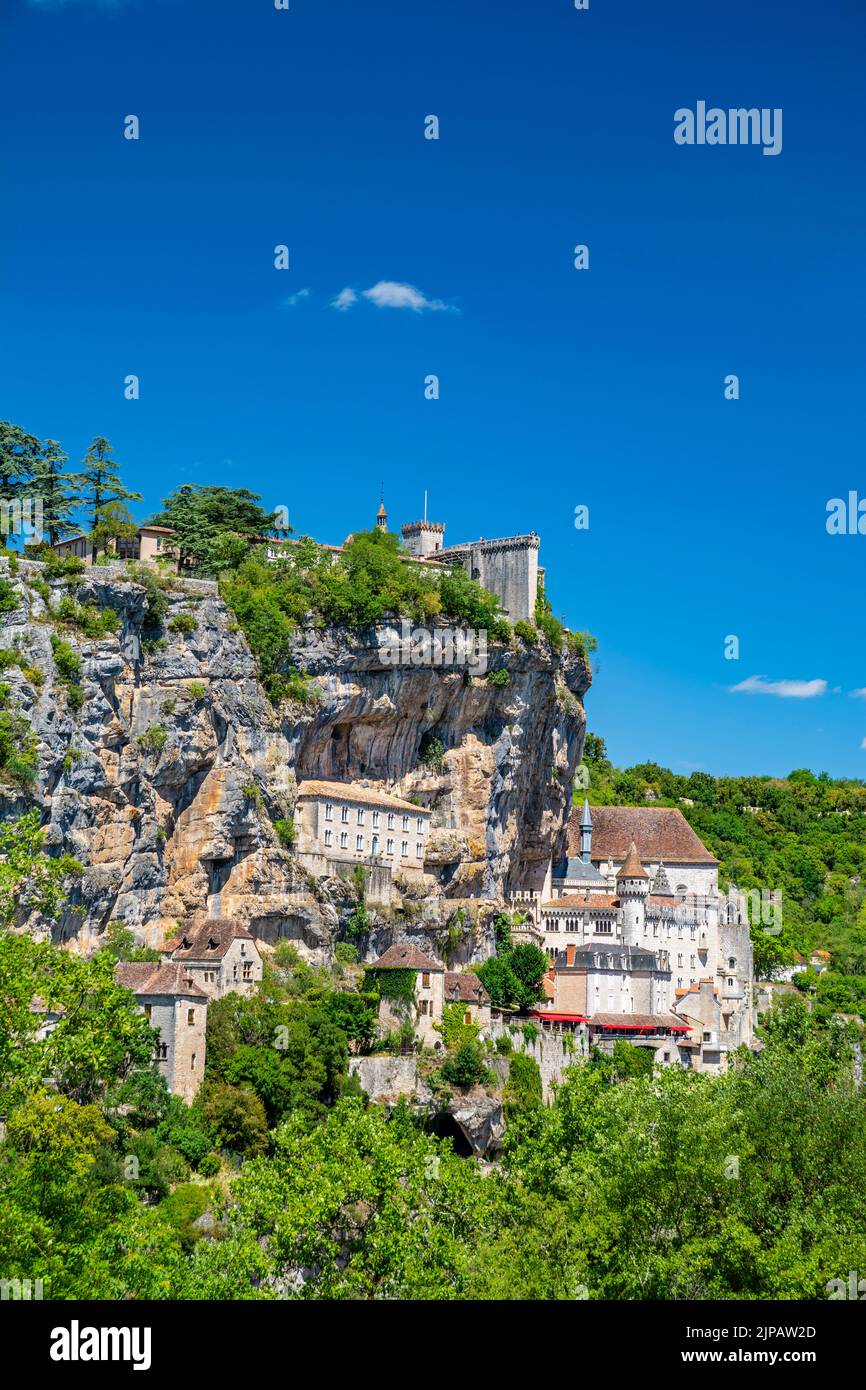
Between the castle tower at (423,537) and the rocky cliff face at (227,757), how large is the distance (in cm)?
1369

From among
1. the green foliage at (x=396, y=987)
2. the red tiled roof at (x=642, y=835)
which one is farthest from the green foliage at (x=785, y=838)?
the green foliage at (x=396, y=987)

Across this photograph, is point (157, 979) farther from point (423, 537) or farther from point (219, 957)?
point (423, 537)

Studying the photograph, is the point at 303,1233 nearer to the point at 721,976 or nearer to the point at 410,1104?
the point at 410,1104

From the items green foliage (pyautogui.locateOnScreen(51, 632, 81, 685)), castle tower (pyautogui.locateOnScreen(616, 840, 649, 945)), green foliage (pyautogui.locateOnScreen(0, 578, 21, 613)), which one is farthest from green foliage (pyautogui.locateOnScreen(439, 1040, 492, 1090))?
green foliage (pyautogui.locateOnScreen(0, 578, 21, 613))

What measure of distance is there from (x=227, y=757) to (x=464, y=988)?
1573cm

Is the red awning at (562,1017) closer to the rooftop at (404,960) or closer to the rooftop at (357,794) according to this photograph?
the rooftop at (404,960)

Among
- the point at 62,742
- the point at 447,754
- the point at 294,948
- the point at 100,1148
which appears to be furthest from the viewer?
the point at 447,754

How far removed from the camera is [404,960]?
67250 mm

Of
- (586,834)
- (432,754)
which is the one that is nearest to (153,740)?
(432,754)

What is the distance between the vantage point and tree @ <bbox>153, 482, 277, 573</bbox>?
7562 centimetres
